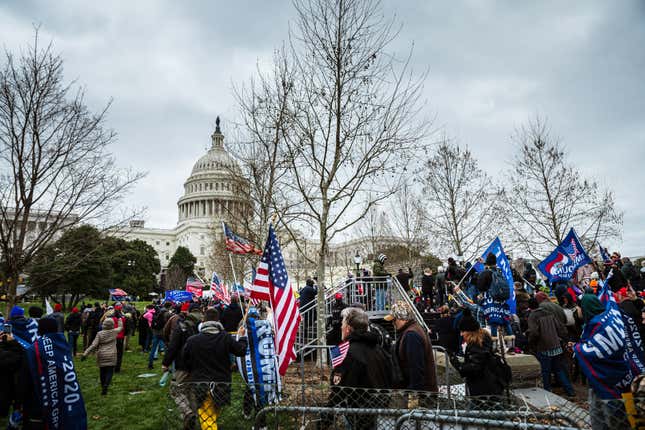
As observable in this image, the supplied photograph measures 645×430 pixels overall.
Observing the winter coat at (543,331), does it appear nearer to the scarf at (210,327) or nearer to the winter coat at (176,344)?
the scarf at (210,327)

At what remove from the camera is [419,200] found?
95.9 ft

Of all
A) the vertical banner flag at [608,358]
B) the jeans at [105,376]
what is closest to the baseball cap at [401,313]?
the vertical banner flag at [608,358]

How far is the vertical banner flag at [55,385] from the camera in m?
5.32

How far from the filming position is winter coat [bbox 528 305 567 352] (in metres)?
7.79

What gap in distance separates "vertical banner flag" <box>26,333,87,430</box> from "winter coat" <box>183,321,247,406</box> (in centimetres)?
143

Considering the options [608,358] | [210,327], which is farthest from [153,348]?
[608,358]

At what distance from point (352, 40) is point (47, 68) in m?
7.79

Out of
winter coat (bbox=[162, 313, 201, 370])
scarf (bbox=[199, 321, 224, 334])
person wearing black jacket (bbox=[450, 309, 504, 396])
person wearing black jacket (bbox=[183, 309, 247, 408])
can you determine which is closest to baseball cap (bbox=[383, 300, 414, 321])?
person wearing black jacket (bbox=[450, 309, 504, 396])

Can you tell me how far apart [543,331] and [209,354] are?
Answer: 6119 mm

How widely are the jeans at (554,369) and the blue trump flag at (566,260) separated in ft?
13.5

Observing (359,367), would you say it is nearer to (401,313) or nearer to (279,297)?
(401,313)

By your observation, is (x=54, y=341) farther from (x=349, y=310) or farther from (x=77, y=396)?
(x=349, y=310)

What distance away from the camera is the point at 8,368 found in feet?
19.5

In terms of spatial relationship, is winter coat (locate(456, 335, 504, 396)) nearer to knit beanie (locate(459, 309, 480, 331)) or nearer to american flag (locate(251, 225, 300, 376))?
knit beanie (locate(459, 309, 480, 331))
